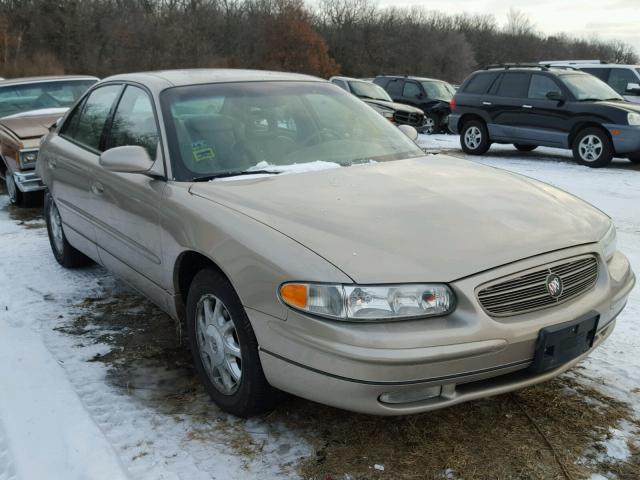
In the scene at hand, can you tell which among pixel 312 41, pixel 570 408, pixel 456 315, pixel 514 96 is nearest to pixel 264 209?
pixel 456 315

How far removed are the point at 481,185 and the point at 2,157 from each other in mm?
6677

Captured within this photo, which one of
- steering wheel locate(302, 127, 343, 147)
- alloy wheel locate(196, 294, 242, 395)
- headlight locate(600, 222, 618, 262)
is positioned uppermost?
steering wheel locate(302, 127, 343, 147)

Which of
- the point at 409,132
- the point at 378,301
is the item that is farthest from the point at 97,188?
the point at 378,301

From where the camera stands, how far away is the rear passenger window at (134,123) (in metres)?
3.55

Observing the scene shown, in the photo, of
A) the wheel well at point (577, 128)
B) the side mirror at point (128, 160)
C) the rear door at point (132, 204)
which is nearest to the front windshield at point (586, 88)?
the wheel well at point (577, 128)

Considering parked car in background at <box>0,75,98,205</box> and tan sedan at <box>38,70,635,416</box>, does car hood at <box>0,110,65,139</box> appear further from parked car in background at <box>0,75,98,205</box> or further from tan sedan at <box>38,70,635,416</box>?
tan sedan at <box>38,70,635,416</box>

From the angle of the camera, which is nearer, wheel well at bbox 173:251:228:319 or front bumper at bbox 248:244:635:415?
front bumper at bbox 248:244:635:415

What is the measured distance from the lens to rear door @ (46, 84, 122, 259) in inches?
168

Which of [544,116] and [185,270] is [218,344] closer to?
[185,270]

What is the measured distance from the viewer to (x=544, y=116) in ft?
38.7

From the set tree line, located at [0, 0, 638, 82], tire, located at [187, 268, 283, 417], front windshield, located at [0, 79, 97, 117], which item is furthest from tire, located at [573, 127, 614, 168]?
tree line, located at [0, 0, 638, 82]

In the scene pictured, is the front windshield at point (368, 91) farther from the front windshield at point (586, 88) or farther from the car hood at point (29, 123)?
the car hood at point (29, 123)

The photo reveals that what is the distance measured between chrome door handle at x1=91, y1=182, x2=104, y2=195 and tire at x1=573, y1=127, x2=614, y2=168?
9467 mm

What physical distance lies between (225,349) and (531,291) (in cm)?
137
